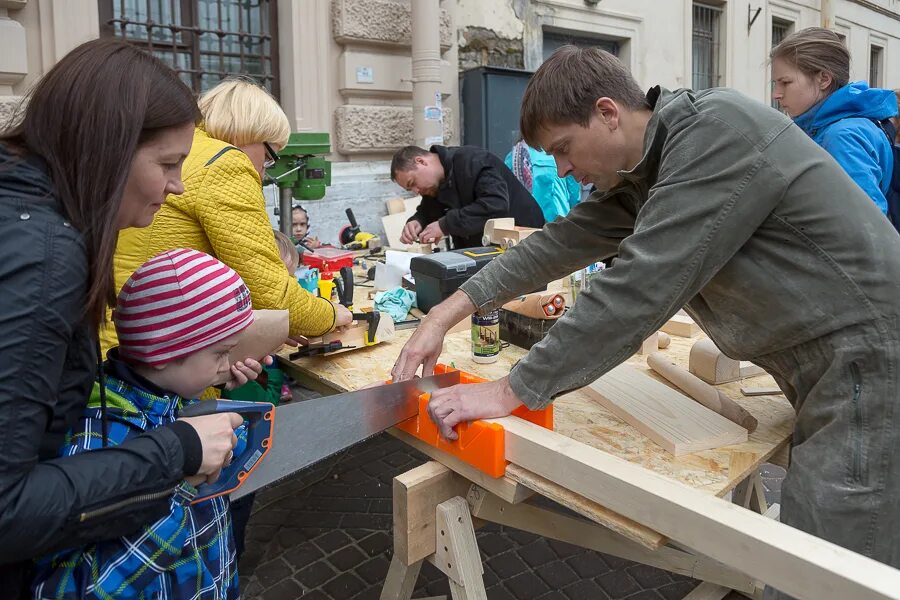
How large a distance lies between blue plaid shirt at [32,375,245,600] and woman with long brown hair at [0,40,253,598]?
68 mm

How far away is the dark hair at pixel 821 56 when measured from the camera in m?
3.33

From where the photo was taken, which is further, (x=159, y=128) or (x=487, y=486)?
(x=487, y=486)

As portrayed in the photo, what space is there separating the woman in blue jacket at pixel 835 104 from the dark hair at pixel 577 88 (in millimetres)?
1920

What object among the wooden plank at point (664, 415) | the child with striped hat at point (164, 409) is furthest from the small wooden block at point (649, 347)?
the child with striped hat at point (164, 409)

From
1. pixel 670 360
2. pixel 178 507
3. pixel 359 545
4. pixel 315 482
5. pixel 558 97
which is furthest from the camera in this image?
pixel 315 482

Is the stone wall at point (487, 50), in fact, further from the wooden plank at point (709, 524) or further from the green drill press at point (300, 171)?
the wooden plank at point (709, 524)

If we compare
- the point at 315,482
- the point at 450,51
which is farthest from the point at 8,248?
the point at 450,51

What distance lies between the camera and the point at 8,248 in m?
1.03

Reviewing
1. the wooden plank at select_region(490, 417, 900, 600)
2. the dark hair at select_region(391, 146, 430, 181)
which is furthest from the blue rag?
the dark hair at select_region(391, 146, 430, 181)

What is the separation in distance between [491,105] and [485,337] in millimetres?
6314

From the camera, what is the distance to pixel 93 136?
116 centimetres

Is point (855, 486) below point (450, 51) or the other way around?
below

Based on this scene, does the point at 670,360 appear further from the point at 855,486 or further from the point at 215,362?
the point at 215,362

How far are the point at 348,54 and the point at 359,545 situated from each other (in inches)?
214
